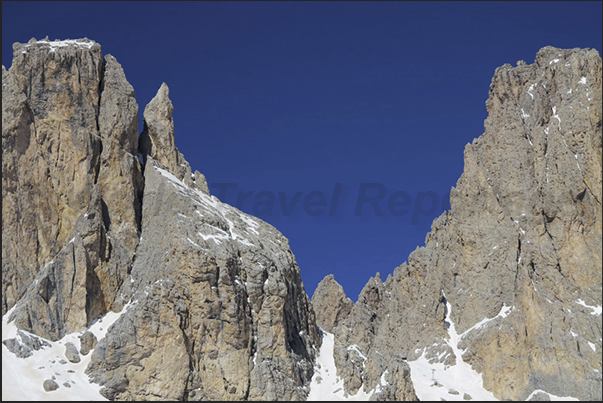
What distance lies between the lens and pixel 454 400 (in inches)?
5694

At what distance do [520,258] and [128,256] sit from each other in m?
77.8

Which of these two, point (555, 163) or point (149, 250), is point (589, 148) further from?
point (149, 250)

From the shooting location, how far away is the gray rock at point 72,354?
459ft

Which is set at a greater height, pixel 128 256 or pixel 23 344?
pixel 128 256

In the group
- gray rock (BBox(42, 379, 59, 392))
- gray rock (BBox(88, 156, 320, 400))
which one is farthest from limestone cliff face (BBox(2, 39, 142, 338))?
gray rock (BBox(42, 379, 59, 392))

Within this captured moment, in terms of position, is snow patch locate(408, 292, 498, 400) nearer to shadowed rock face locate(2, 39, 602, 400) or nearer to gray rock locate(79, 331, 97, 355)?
shadowed rock face locate(2, 39, 602, 400)

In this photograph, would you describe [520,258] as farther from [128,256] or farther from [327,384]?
[128,256]

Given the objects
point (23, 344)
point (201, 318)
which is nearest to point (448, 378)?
point (201, 318)

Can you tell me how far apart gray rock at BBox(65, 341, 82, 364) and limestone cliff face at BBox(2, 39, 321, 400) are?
2586 mm

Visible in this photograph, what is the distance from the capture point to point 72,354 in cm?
14025

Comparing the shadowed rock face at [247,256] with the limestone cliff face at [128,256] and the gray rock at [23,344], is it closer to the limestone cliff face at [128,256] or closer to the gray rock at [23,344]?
the limestone cliff face at [128,256]

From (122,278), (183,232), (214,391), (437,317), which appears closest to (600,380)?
(437,317)

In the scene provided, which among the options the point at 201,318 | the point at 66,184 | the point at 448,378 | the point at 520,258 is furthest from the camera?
the point at 66,184

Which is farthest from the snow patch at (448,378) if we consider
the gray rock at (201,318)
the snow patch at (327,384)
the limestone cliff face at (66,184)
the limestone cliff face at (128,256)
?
the limestone cliff face at (66,184)
